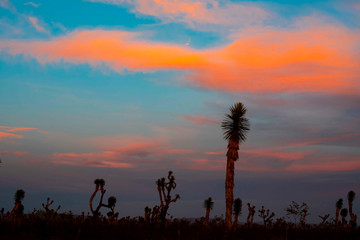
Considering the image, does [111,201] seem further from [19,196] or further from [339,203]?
[339,203]

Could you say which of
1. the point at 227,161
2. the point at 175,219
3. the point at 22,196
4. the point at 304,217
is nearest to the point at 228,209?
the point at 227,161

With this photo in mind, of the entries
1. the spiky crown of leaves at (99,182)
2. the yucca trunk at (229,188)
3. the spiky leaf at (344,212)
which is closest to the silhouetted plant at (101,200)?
the spiky crown of leaves at (99,182)

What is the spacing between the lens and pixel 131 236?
26.3m

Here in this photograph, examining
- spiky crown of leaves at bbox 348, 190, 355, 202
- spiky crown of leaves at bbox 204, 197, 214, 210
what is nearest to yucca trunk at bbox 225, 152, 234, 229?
spiky crown of leaves at bbox 204, 197, 214, 210

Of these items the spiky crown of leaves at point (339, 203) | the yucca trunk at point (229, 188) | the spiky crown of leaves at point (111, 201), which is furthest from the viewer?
the spiky crown of leaves at point (339, 203)

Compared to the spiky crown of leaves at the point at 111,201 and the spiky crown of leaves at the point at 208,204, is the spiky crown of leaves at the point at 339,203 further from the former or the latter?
the spiky crown of leaves at the point at 111,201

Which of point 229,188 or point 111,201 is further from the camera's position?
point 111,201

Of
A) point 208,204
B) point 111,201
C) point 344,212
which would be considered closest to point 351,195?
point 344,212

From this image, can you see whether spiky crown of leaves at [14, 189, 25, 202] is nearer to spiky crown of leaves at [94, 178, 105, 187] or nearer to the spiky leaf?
spiky crown of leaves at [94, 178, 105, 187]

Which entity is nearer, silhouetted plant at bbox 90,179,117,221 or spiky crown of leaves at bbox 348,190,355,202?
silhouetted plant at bbox 90,179,117,221

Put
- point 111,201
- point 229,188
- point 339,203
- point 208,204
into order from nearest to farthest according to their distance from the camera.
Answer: point 229,188 → point 111,201 → point 208,204 → point 339,203

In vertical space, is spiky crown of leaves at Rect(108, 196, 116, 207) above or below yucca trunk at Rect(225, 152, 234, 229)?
below

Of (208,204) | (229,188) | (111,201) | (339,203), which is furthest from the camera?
(339,203)

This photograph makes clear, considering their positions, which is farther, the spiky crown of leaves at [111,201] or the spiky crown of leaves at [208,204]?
the spiky crown of leaves at [208,204]
